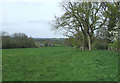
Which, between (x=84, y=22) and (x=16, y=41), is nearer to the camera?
(x=16, y=41)

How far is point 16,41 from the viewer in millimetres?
5449

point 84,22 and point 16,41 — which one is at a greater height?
point 84,22

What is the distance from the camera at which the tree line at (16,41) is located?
5.09m

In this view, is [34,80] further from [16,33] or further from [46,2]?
[46,2]

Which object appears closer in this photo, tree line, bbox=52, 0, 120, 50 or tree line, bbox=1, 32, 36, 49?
tree line, bbox=1, 32, 36, 49

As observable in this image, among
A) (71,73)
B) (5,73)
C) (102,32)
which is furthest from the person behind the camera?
(102,32)

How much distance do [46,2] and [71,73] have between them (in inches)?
162

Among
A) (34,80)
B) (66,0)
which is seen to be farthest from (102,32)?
(34,80)

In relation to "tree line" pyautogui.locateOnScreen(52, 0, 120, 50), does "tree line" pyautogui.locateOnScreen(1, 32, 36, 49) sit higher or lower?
lower

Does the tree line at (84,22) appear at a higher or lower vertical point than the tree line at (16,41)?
higher

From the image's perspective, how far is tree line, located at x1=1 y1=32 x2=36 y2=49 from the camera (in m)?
5.09

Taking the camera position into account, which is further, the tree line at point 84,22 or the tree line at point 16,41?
the tree line at point 84,22

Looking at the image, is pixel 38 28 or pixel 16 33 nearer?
pixel 16 33

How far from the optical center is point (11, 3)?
15.3 feet
